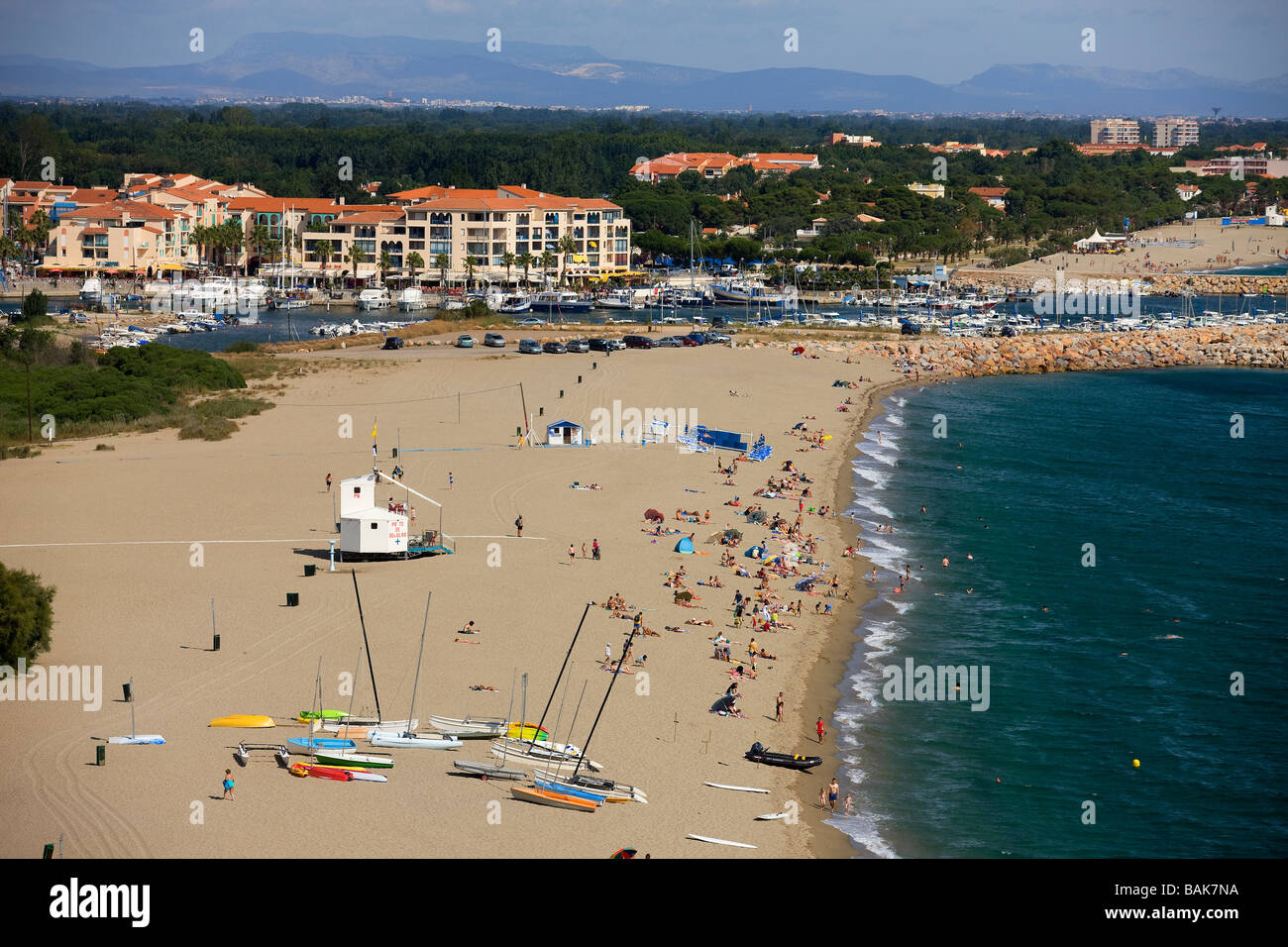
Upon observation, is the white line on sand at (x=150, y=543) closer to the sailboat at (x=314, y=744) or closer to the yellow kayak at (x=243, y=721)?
the yellow kayak at (x=243, y=721)

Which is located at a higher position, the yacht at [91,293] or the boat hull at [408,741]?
the yacht at [91,293]

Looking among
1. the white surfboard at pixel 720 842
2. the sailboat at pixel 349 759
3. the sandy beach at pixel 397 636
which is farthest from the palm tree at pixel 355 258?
the white surfboard at pixel 720 842

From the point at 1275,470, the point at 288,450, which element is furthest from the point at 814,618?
the point at 1275,470

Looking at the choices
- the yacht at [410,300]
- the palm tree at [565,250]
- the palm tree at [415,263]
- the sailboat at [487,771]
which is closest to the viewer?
the sailboat at [487,771]

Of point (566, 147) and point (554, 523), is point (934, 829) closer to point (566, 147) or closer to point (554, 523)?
point (554, 523)

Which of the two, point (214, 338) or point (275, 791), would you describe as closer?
point (275, 791)
